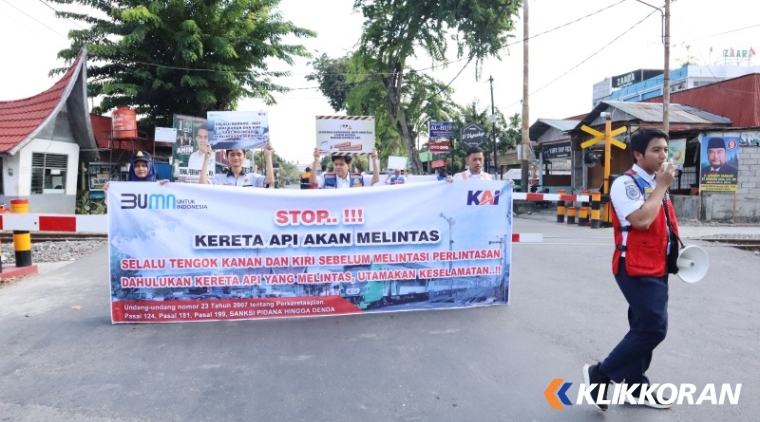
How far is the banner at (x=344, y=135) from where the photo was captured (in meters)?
8.11

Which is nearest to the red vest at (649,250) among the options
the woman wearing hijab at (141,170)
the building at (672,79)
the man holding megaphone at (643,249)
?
the man holding megaphone at (643,249)

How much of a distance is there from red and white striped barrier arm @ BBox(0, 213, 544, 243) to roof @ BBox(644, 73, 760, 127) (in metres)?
24.0

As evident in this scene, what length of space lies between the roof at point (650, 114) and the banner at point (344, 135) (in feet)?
52.0

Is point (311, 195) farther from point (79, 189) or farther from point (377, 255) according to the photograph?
point (79, 189)

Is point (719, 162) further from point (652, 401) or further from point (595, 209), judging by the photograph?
point (652, 401)

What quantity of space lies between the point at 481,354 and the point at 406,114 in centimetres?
2355

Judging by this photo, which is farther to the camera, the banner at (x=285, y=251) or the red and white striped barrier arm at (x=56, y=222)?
the red and white striped barrier arm at (x=56, y=222)

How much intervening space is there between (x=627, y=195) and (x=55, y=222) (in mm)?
5628

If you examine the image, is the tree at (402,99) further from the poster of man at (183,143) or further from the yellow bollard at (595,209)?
the yellow bollard at (595,209)

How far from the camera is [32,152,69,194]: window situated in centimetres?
1869

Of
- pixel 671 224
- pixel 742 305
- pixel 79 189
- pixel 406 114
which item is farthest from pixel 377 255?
pixel 406 114

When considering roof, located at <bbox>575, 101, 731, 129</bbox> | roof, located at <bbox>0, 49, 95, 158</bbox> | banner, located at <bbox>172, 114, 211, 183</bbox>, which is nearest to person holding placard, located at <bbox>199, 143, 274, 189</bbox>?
roof, located at <bbox>0, 49, 95, 158</bbox>

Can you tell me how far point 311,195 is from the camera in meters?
5.35

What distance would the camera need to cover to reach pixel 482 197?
579cm
